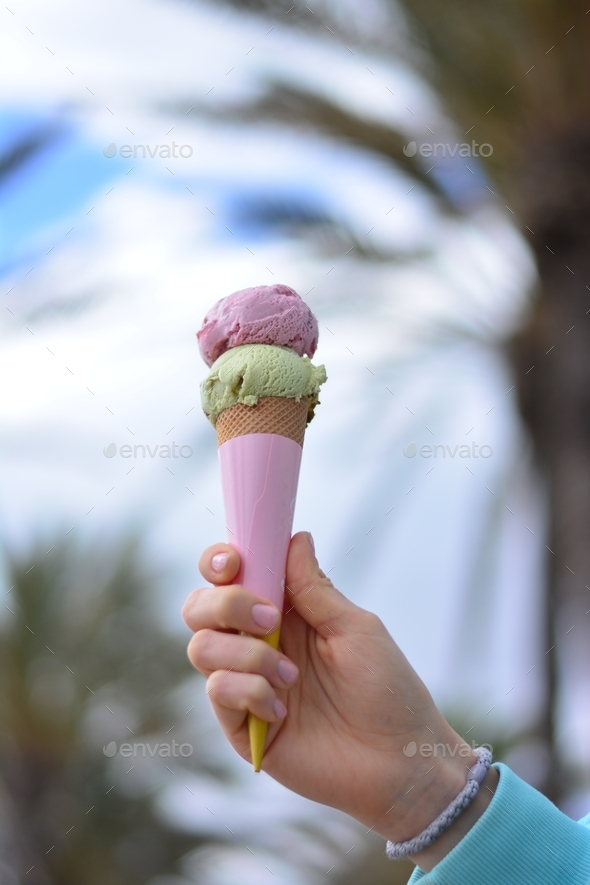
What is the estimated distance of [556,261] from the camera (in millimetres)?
4941

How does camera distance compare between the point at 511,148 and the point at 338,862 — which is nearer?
the point at 511,148

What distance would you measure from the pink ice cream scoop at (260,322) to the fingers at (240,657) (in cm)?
62

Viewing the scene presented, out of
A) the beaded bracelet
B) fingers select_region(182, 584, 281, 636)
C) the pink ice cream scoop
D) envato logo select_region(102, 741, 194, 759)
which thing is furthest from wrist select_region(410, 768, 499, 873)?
envato logo select_region(102, 741, 194, 759)

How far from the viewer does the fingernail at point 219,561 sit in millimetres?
1583

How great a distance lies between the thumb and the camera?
164 centimetres

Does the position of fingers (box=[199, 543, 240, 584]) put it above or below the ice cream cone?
below

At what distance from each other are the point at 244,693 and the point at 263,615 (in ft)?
0.44

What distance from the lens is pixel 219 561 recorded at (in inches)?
62.6

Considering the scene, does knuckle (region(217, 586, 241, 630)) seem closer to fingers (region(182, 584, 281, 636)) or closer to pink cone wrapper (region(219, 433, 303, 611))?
fingers (region(182, 584, 281, 636))

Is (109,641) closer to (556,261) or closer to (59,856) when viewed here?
(59,856)

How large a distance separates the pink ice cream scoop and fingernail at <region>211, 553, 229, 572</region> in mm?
457

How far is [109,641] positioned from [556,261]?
3.85 m

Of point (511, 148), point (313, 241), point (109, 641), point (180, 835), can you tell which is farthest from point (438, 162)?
point (180, 835)

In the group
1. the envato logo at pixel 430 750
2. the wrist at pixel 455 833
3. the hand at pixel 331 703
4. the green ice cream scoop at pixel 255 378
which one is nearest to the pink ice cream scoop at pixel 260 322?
the green ice cream scoop at pixel 255 378
